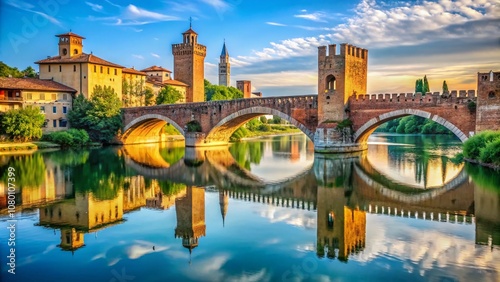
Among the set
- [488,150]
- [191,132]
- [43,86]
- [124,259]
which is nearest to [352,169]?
[488,150]

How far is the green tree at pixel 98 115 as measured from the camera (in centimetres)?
4372

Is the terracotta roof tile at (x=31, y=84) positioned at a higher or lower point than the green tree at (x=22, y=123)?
higher

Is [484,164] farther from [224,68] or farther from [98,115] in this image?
[224,68]

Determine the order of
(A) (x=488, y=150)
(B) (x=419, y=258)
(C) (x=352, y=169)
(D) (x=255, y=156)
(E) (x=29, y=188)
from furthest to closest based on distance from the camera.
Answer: (D) (x=255, y=156) → (C) (x=352, y=169) → (A) (x=488, y=150) → (E) (x=29, y=188) → (B) (x=419, y=258)

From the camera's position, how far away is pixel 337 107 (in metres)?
33.4

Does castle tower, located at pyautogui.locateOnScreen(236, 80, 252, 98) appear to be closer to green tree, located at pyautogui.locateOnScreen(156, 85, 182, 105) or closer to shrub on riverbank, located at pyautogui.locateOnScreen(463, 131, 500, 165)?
green tree, located at pyautogui.locateOnScreen(156, 85, 182, 105)

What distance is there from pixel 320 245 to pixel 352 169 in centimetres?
1419

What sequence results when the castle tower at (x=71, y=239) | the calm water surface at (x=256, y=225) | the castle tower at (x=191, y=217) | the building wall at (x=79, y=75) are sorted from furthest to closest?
the building wall at (x=79, y=75) < the castle tower at (x=191, y=217) < the castle tower at (x=71, y=239) < the calm water surface at (x=256, y=225)

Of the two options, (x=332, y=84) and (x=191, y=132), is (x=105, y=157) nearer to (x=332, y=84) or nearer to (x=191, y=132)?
(x=191, y=132)

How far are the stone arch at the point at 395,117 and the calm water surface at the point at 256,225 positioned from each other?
4.96 meters

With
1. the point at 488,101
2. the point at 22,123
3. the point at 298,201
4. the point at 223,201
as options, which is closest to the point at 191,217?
the point at 223,201

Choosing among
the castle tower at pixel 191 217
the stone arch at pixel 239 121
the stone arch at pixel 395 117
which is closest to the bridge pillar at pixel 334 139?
the stone arch at pixel 395 117

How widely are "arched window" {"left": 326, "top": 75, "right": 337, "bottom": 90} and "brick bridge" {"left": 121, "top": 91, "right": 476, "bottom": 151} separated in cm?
140

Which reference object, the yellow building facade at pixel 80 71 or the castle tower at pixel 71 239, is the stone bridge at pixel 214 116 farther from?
the castle tower at pixel 71 239
